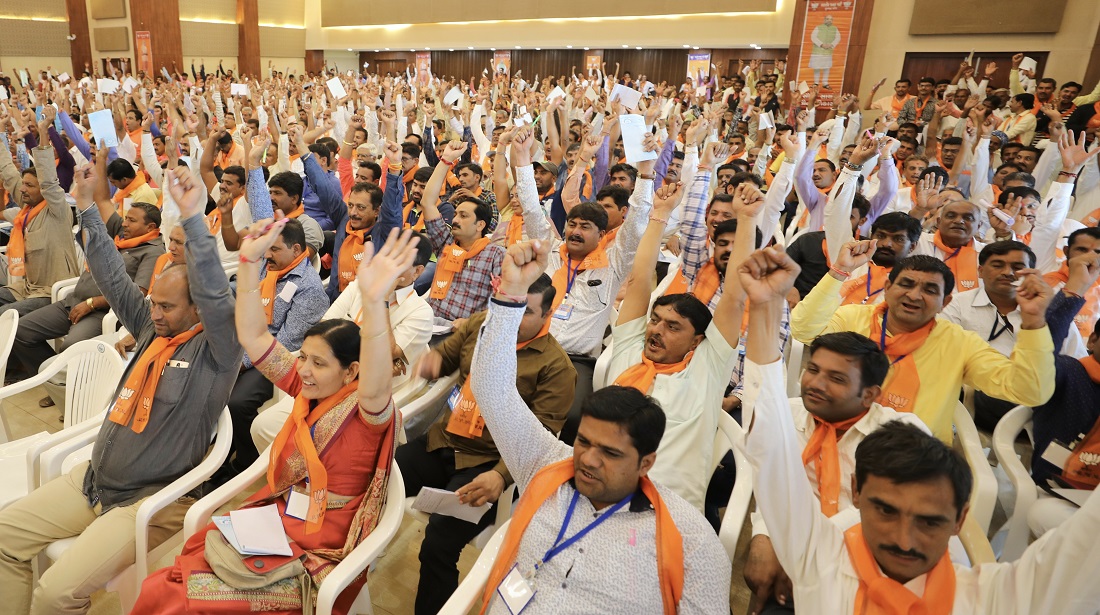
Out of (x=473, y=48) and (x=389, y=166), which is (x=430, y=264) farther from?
(x=473, y=48)

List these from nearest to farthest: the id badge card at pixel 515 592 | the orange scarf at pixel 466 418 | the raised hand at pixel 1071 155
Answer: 1. the id badge card at pixel 515 592
2. the orange scarf at pixel 466 418
3. the raised hand at pixel 1071 155

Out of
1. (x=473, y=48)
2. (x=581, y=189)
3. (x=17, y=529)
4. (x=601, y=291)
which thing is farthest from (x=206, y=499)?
(x=473, y=48)

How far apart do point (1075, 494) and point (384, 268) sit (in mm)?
2146

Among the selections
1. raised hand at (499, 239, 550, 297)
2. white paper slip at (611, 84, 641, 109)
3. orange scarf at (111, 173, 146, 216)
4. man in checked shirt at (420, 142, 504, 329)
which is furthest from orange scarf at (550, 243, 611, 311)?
orange scarf at (111, 173, 146, 216)

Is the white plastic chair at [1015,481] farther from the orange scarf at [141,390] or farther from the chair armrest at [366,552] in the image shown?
the orange scarf at [141,390]

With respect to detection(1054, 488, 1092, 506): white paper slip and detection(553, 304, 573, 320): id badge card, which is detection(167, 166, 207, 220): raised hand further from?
detection(1054, 488, 1092, 506): white paper slip

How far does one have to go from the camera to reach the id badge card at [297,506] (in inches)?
71.0

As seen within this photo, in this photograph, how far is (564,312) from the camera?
3.09 metres

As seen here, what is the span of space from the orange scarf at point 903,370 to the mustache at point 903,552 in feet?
3.18

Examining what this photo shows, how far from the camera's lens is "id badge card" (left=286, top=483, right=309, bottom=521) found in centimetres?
180

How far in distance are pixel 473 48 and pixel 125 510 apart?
1518 centimetres

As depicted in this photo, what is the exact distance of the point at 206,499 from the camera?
1.89 m

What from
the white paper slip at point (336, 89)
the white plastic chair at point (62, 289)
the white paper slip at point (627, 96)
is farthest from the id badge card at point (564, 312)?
the white paper slip at point (336, 89)

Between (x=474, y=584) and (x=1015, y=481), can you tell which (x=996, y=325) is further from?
(x=474, y=584)
